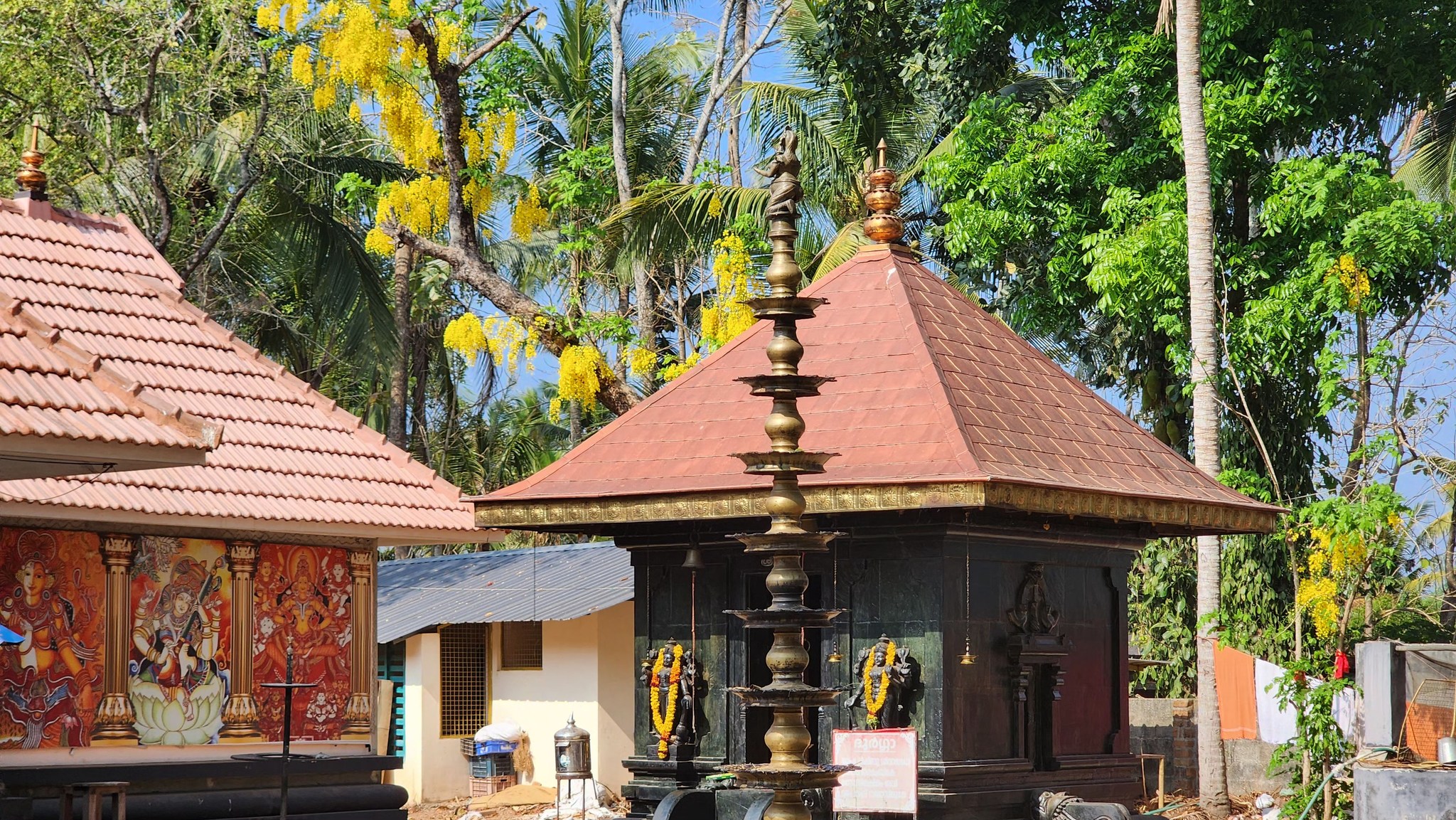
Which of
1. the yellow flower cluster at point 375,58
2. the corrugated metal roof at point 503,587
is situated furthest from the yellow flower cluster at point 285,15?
the corrugated metal roof at point 503,587

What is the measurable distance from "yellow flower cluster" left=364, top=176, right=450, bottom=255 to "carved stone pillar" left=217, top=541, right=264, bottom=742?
7141 millimetres

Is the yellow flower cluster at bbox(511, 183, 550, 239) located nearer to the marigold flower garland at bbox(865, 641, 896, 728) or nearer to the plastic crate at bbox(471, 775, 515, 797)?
the plastic crate at bbox(471, 775, 515, 797)

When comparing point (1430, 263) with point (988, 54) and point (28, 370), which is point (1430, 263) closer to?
point (988, 54)

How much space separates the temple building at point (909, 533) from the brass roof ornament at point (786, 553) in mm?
2189

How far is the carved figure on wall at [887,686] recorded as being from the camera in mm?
10031

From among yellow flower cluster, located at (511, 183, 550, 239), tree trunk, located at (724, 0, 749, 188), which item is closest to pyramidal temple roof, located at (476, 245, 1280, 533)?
yellow flower cluster, located at (511, 183, 550, 239)

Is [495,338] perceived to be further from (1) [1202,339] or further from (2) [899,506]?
(2) [899,506]

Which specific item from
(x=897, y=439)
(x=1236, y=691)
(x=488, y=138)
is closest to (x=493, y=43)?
(x=488, y=138)

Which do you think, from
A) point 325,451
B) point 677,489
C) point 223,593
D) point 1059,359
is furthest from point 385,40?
point 1059,359

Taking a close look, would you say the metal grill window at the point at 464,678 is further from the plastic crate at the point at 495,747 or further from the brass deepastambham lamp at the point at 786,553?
the brass deepastambham lamp at the point at 786,553

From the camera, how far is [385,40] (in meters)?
17.4

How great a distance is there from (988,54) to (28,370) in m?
15.0

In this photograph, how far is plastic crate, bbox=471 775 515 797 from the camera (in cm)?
2002

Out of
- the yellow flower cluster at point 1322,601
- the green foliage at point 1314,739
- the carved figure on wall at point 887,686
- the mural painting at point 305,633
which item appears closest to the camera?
the carved figure on wall at point 887,686
